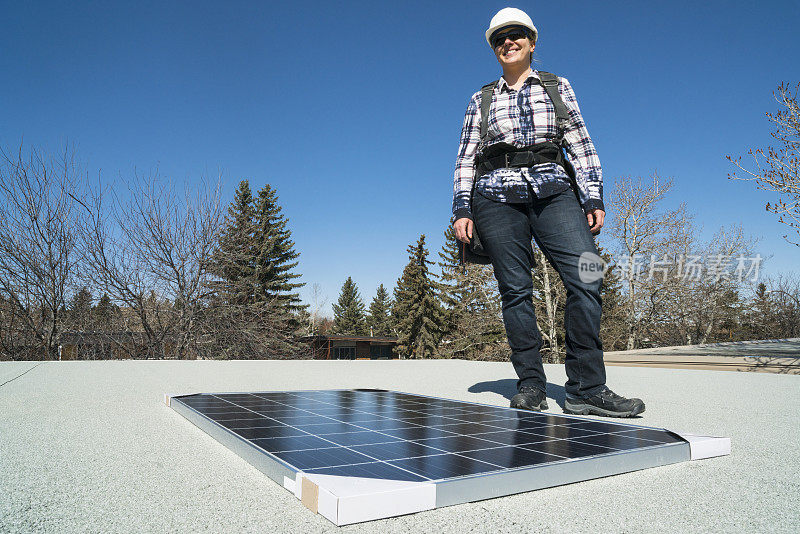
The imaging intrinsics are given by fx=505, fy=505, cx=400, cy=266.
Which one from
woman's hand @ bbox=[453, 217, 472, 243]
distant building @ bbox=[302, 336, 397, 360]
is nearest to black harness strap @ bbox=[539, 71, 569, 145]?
woman's hand @ bbox=[453, 217, 472, 243]

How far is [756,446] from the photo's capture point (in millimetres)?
1586

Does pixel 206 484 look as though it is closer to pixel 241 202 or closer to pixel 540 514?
pixel 540 514

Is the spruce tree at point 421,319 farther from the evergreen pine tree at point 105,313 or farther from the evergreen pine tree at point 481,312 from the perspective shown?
the evergreen pine tree at point 105,313

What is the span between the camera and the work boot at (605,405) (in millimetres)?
2117

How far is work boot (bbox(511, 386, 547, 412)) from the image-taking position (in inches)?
89.8

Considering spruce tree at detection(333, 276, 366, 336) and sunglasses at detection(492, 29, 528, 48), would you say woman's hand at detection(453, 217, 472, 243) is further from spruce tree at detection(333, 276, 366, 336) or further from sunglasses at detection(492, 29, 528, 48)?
spruce tree at detection(333, 276, 366, 336)

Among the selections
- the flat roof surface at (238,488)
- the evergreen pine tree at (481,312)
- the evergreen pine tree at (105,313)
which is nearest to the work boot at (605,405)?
the flat roof surface at (238,488)

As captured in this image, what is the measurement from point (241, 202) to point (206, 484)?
29640 mm

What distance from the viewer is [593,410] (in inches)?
87.1

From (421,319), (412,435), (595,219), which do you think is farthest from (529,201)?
(421,319)

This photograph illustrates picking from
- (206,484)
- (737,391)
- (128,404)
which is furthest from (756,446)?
(128,404)

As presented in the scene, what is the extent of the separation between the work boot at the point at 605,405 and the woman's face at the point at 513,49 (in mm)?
1680

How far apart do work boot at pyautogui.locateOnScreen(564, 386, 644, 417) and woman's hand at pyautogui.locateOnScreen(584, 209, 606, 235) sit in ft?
2.48

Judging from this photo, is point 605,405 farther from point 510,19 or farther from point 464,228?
point 510,19
